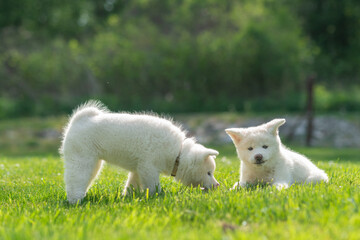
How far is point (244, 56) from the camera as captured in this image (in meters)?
20.0

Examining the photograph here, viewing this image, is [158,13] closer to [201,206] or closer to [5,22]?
[5,22]

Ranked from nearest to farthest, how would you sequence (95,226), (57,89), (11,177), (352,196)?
(95,226), (352,196), (11,177), (57,89)

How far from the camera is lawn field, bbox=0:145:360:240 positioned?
127 inches

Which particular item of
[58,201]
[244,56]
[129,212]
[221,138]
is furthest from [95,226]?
[244,56]

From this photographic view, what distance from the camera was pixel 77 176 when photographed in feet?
16.4

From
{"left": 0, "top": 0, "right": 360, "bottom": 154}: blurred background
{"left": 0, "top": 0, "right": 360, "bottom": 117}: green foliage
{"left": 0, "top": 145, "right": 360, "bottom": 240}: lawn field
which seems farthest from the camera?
{"left": 0, "top": 0, "right": 360, "bottom": 117}: green foliage

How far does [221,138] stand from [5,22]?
990cm

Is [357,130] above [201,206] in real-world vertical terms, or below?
below

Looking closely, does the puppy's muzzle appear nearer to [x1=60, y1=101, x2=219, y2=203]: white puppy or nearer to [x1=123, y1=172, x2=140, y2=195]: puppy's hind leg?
[x1=60, y1=101, x2=219, y2=203]: white puppy

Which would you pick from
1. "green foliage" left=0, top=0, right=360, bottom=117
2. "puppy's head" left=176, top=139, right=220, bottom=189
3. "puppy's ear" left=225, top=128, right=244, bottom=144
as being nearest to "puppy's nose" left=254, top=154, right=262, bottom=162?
"puppy's ear" left=225, top=128, right=244, bottom=144

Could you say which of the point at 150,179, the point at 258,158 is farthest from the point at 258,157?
the point at 150,179

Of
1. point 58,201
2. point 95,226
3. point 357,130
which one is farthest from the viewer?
point 357,130

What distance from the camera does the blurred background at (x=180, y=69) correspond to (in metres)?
17.5

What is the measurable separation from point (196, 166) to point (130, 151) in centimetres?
87
